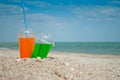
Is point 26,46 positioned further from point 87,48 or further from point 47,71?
point 87,48

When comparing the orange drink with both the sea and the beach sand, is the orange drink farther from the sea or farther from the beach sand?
the sea

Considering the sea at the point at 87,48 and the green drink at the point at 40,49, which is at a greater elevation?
the green drink at the point at 40,49

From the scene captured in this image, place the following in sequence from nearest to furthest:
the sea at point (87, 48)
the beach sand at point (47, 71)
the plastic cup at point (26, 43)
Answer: the beach sand at point (47, 71), the plastic cup at point (26, 43), the sea at point (87, 48)

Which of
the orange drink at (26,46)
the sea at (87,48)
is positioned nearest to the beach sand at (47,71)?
the orange drink at (26,46)

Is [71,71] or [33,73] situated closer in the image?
[33,73]

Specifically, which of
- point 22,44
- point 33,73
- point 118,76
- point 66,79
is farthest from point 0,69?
point 118,76

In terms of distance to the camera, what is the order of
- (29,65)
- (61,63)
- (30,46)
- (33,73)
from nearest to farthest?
1. (33,73)
2. (29,65)
3. (61,63)
4. (30,46)

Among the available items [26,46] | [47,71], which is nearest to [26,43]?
[26,46]

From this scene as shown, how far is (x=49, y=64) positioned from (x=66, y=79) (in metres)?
0.99

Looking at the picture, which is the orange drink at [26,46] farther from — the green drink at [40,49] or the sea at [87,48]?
the sea at [87,48]

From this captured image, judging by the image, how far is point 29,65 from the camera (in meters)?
6.13

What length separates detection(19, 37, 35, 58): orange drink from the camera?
7.03 m

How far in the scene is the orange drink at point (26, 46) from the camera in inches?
277

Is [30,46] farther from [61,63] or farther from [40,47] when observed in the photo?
[61,63]
